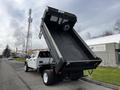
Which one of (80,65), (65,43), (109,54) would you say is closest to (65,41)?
(65,43)

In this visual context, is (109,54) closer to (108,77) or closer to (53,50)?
(108,77)

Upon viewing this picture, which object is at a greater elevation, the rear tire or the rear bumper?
the rear bumper

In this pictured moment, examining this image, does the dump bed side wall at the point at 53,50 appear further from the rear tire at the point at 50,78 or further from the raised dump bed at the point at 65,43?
the rear tire at the point at 50,78

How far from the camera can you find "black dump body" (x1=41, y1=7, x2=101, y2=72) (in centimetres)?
836

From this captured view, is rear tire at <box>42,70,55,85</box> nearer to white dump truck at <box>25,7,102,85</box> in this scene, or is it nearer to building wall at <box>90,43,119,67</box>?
white dump truck at <box>25,7,102,85</box>

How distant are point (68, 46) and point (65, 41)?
453mm

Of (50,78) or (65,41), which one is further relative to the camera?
(65,41)

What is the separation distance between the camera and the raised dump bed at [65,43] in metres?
8.09

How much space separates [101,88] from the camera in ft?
26.8

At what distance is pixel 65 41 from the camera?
9.95 metres

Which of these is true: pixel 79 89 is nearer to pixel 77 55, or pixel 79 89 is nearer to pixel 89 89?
pixel 89 89

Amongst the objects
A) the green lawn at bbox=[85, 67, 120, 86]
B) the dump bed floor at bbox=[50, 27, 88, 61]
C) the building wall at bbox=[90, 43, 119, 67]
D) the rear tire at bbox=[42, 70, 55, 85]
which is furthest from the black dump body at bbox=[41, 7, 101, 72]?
Answer: the building wall at bbox=[90, 43, 119, 67]

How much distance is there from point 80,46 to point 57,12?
260cm

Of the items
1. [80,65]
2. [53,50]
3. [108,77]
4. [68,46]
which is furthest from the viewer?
[108,77]
